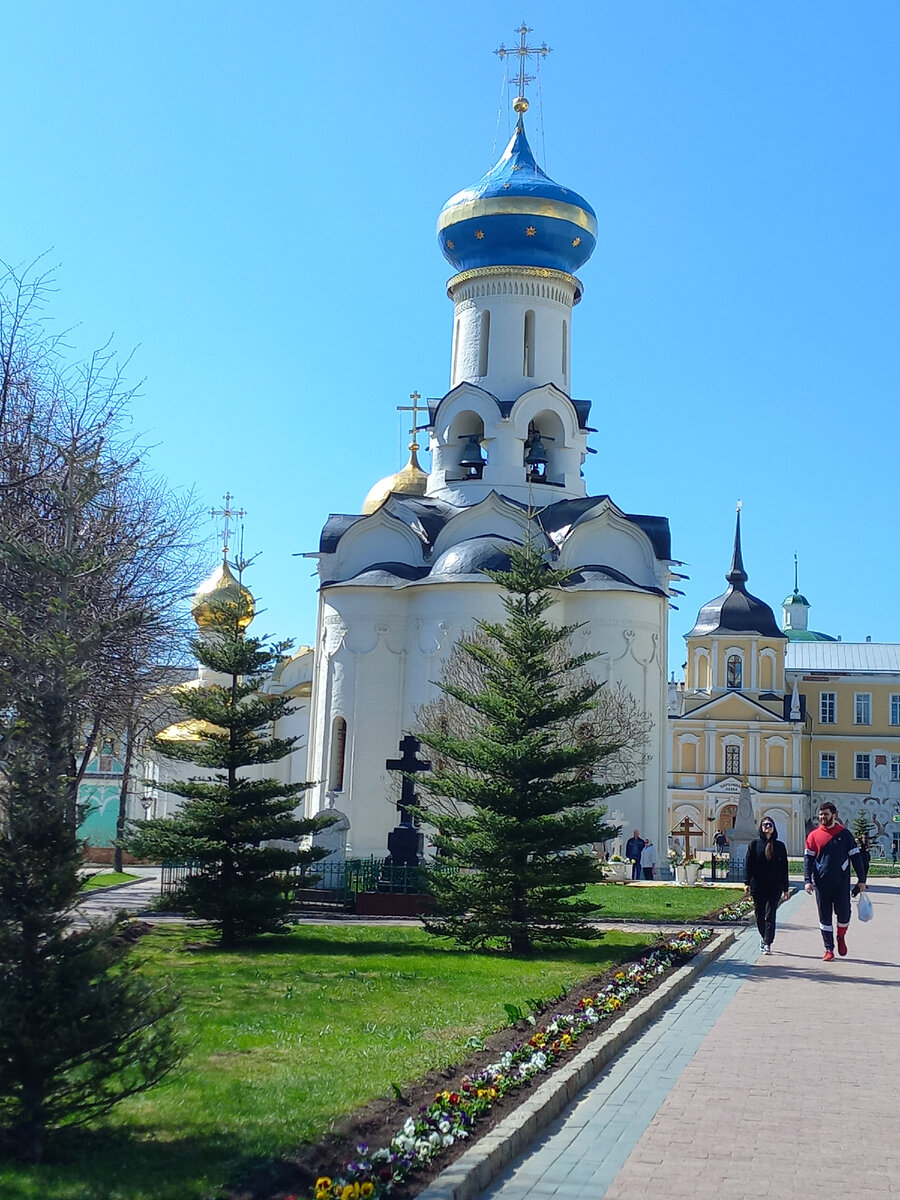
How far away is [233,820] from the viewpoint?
1338 centimetres

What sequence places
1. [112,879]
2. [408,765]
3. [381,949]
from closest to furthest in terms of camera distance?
[381,949] < [408,765] < [112,879]

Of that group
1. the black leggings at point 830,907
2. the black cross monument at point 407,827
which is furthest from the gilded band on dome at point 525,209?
the black leggings at point 830,907

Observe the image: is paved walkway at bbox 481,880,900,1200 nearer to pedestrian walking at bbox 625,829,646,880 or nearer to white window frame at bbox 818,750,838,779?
Answer: pedestrian walking at bbox 625,829,646,880

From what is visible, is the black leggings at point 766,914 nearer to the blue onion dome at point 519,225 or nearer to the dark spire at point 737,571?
the blue onion dome at point 519,225

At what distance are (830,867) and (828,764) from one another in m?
47.7

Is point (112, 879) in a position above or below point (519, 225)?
below

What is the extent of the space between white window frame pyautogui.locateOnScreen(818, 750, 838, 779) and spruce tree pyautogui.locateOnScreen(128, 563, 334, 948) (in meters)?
48.0

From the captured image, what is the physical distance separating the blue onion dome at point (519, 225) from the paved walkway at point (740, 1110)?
91.0 feet

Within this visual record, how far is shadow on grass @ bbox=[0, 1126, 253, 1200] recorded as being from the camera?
4.95 metres

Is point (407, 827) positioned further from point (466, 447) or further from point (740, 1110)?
point (466, 447)

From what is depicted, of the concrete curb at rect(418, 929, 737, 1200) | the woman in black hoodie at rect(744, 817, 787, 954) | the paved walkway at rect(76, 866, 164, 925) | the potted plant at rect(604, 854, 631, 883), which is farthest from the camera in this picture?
the potted plant at rect(604, 854, 631, 883)

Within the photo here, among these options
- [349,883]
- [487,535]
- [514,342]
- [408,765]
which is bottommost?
[349,883]

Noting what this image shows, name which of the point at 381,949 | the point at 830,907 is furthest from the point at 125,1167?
the point at 830,907

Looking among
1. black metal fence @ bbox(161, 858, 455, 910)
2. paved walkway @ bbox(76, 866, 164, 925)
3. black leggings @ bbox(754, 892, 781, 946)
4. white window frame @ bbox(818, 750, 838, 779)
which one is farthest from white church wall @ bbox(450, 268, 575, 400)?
white window frame @ bbox(818, 750, 838, 779)
